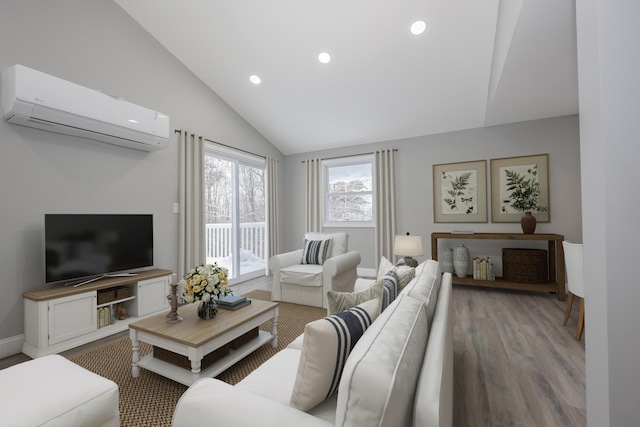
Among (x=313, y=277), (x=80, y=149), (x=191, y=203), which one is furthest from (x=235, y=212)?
(x=80, y=149)

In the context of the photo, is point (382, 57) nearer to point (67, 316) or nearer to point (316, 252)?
point (316, 252)

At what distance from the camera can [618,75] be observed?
36.6 inches

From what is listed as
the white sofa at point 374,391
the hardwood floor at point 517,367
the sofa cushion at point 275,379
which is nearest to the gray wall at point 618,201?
the white sofa at point 374,391

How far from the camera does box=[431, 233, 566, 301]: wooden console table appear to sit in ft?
11.2


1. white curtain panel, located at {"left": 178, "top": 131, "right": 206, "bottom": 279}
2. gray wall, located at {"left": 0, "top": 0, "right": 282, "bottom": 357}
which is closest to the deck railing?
white curtain panel, located at {"left": 178, "top": 131, "right": 206, "bottom": 279}

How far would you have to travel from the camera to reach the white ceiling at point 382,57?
2504 millimetres

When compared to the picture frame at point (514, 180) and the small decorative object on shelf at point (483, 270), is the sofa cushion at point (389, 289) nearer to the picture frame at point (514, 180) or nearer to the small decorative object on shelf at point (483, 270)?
the small decorative object on shelf at point (483, 270)

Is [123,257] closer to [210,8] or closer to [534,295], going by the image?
[210,8]

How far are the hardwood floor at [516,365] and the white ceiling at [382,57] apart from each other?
2.38m

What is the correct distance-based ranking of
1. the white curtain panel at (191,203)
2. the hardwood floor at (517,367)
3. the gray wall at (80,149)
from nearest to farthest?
the hardwood floor at (517,367)
the gray wall at (80,149)
the white curtain panel at (191,203)

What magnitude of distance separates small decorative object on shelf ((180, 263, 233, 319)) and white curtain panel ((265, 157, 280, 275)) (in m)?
3.09

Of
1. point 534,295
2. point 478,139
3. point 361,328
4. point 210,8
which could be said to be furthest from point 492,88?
point 361,328

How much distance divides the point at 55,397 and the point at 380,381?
127 centimetres

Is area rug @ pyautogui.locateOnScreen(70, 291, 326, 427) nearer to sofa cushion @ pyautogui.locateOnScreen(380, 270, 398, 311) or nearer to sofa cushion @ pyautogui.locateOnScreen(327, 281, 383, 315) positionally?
sofa cushion @ pyautogui.locateOnScreen(327, 281, 383, 315)
